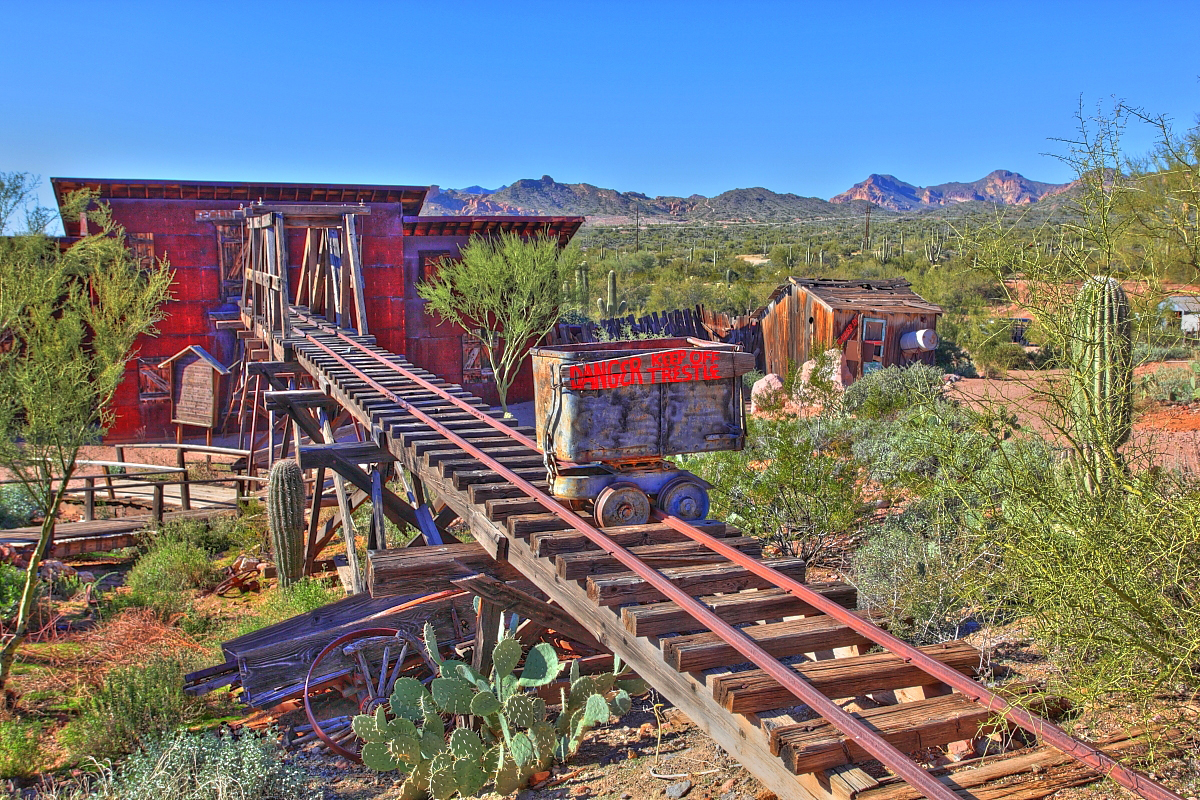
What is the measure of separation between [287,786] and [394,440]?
3018 millimetres

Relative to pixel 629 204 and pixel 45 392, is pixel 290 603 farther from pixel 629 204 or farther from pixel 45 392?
pixel 629 204

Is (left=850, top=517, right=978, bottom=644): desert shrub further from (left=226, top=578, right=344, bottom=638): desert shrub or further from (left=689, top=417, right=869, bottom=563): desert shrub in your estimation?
(left=226, top=578, right=344, bottom=638): desert shrub

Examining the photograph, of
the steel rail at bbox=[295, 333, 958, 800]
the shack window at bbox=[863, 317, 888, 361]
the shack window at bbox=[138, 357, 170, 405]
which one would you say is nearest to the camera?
the steel rail at bbox=[295, 333, 958, 800]

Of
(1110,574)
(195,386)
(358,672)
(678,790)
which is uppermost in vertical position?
(1110,574)

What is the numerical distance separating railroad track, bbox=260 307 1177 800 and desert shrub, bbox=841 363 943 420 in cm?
791

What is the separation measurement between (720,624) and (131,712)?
5.81 meters

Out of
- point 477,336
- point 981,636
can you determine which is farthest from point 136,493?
point 981,636

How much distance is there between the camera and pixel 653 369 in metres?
5.98

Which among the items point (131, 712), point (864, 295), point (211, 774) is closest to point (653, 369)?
point (211, 774)

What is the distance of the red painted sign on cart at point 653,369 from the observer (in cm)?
583

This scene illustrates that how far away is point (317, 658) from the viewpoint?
7.58m

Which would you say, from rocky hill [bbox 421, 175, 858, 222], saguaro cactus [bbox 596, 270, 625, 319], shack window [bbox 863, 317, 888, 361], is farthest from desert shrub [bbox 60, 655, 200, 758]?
rocky hill [bbox 421, 175, 858, 222]

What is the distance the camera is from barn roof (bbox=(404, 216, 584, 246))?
21.8 meters

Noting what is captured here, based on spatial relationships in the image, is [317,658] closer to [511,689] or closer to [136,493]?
[511,689]
